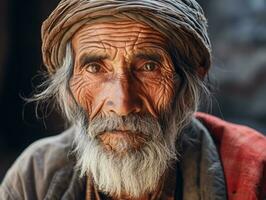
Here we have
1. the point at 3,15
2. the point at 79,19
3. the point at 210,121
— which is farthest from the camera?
the point at 3,15

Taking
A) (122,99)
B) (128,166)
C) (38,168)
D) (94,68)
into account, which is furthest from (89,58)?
(38,168)

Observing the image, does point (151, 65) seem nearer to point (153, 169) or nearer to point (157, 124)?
point (157, 124)

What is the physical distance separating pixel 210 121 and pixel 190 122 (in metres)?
0.09

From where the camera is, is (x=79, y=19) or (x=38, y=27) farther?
(x=38, y=27)

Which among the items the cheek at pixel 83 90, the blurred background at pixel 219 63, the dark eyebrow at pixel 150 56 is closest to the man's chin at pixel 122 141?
the cheek at pixel 83 90

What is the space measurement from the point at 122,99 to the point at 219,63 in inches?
85.6

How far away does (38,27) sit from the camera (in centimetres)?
385

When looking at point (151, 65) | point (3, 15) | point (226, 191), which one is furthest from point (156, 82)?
point (3, 15)

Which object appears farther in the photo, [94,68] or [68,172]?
[68,172]

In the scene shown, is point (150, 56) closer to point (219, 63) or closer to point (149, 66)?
point (149, 66)

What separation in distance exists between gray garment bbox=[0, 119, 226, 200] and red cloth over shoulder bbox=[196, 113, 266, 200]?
27 millimetres

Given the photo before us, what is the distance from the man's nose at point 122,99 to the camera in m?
1.69

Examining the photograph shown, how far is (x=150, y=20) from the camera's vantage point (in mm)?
1675

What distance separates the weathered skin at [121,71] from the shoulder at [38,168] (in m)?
0.26
